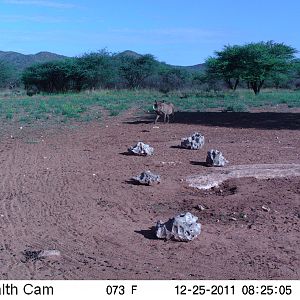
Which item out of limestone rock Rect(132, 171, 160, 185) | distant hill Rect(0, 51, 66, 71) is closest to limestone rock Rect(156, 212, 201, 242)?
limestone rock Rect(132, 171, 160, 185)

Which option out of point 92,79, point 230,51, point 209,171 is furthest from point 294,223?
point 92,79

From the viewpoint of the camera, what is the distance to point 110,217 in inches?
319

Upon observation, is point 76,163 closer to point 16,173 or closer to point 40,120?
point 16,173

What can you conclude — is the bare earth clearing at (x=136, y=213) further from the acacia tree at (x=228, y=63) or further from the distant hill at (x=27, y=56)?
the distant hill at (x=27, y=56)

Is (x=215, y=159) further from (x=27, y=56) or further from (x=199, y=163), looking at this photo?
(x=27, y=56)

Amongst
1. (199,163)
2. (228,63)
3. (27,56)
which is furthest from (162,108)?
(27,56)

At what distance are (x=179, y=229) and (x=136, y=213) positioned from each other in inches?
54.6

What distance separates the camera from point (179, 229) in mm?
7023

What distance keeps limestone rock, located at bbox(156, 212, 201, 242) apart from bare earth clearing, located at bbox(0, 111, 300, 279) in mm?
95

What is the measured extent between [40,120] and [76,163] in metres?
9.74

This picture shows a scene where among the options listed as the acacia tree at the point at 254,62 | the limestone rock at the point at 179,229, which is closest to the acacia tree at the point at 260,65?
the acacia tree at the point at 254,62

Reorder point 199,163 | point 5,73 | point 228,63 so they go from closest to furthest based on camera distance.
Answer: point 199,163, point 228,63, point 5,73

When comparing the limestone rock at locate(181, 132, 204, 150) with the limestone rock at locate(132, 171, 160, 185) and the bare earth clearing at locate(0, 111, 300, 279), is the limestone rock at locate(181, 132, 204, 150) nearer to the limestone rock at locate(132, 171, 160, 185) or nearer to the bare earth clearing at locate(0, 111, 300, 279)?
the bare earth clearing at locate(0, 111, 300, 279)
